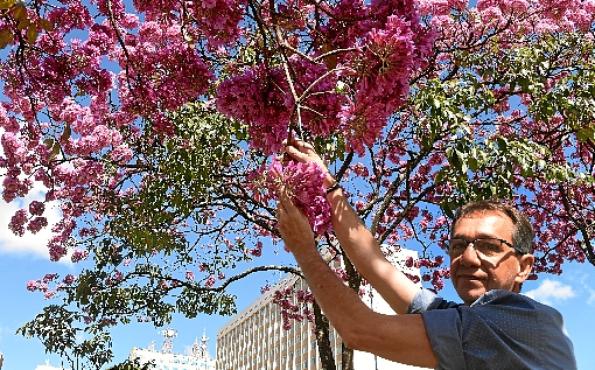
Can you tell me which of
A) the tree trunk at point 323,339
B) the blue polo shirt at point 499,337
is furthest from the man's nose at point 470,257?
the tree trunk at point 323,339

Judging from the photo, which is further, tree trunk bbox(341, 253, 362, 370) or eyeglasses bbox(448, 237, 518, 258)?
tree trunk bbox(341, 253, 362, 370)

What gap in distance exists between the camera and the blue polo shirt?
1.45m

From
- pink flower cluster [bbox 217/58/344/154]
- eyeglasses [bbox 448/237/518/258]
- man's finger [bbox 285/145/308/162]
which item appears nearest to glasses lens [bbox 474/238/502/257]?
eyeglasses [bbox 448/237/518/258]

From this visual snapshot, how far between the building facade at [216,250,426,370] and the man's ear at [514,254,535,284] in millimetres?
60391

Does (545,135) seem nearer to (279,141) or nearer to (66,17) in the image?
(66,17)

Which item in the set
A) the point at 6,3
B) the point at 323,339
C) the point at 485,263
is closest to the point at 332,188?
the point at 485,263

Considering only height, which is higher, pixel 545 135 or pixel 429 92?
pixel 545 135

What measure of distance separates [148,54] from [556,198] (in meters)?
8.97

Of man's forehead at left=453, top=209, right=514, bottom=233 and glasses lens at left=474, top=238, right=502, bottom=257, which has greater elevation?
man's forehead at left=453, top=209, right=514, bottom=233

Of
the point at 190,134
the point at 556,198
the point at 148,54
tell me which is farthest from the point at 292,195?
the point at 556,198

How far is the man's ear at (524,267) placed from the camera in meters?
1.84

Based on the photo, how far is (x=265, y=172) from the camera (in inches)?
76.6

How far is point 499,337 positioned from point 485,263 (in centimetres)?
37

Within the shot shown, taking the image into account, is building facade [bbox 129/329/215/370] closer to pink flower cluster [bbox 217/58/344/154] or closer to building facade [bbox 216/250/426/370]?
building facade [bbox 216/250/426/370]
